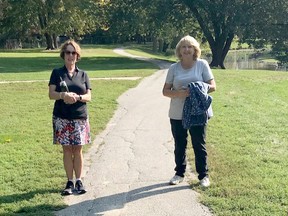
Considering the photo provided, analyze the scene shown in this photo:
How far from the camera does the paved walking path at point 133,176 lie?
16.2 ft

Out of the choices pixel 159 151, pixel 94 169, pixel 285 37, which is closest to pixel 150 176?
pixel 94 169

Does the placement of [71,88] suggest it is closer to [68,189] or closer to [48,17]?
[68,189]

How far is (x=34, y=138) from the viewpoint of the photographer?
28.2 feet

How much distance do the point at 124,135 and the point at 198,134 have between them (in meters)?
3.38

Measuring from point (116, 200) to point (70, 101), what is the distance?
123 cm

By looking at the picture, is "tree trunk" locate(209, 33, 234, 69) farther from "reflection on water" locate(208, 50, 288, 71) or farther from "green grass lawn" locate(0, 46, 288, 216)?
"green grass lawn" locate(0, 46, 288, 216)

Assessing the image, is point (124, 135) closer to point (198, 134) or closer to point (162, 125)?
point (162, 125)

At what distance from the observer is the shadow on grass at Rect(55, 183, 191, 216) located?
4.95 m

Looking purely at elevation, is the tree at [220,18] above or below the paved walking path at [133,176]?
above

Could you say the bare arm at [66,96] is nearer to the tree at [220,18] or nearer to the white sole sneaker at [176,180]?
the white sole sneaker at [176,180]

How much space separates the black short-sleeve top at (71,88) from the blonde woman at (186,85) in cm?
97

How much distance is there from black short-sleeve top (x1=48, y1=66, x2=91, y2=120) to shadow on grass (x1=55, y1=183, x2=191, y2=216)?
3.23ft

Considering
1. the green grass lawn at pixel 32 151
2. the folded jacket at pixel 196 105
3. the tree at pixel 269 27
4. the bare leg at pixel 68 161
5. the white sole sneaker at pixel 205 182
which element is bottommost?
the green grass lawn at pixel 32 151

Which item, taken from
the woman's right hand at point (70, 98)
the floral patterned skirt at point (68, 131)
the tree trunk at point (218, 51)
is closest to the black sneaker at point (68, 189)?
the floral patterned skirt at point (68, 131)
